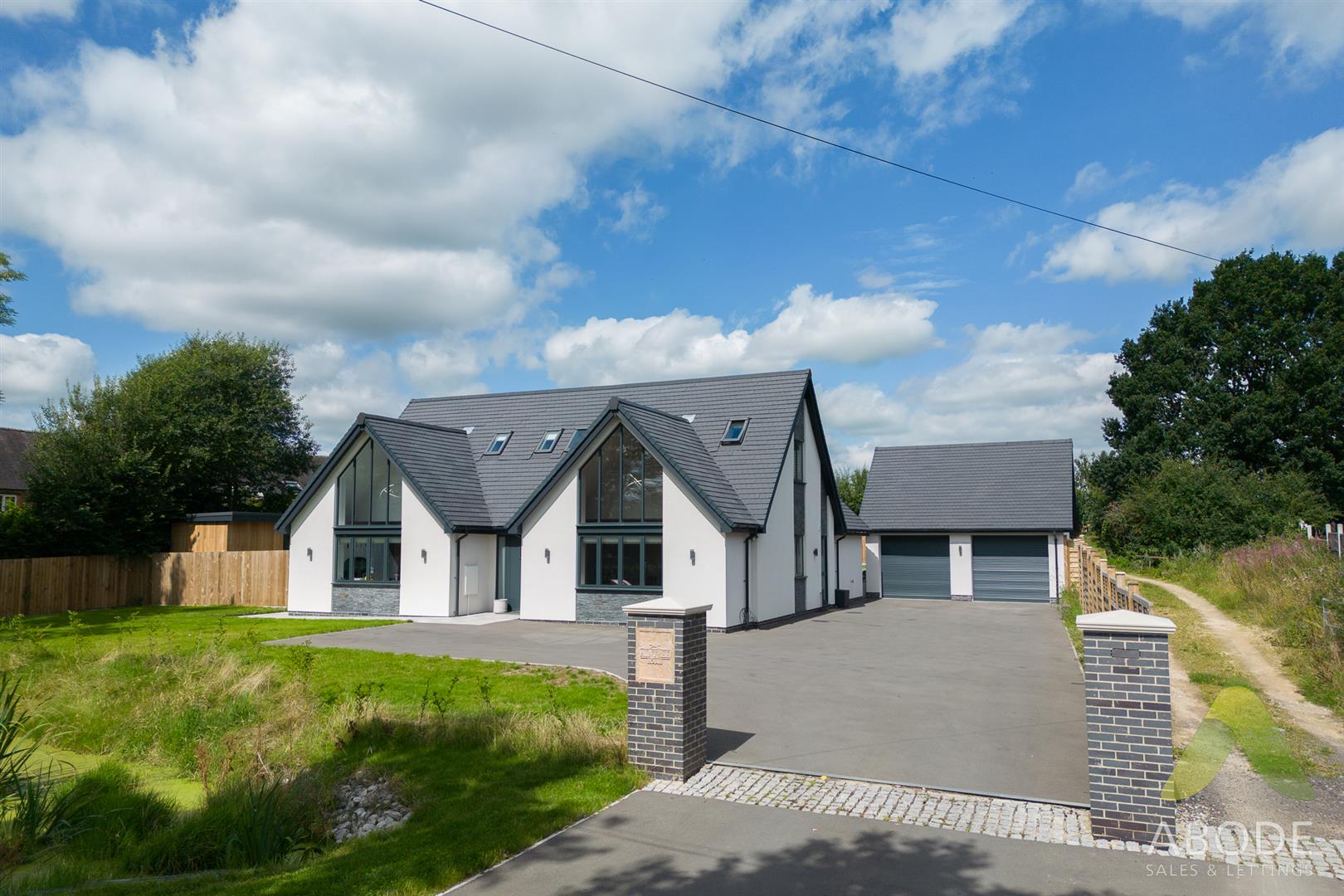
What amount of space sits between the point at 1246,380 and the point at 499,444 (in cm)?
3515

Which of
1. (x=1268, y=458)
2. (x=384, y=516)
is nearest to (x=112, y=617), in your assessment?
(x=384, y=516)

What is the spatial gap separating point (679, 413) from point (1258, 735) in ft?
61.8

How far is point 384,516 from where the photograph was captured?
25.3 m

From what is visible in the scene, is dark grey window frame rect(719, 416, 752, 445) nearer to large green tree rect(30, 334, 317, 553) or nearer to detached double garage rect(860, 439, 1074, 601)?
detached double garage rect(860, 439, 1074, 601)

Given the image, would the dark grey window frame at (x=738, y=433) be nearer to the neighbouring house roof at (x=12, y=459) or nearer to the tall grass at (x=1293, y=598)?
the tall grass at (x=1293, y=598)

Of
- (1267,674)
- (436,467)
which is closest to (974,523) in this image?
(1267,674)

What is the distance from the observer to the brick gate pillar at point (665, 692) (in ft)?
27.0

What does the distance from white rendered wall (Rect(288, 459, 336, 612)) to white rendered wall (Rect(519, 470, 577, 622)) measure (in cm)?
657

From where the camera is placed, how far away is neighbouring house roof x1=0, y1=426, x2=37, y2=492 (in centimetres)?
4328

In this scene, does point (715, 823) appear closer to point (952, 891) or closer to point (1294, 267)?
point (952, 891)

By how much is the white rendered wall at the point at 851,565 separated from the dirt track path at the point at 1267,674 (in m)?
11.3

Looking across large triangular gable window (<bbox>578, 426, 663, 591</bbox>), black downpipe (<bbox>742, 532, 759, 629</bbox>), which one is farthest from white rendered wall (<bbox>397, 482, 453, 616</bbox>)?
black downpipe (<bbox>742, 532, 759, 629</bbox>)

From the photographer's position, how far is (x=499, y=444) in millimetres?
28484

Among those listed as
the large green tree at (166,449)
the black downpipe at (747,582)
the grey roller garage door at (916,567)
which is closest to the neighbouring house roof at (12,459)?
the large green tree at (166,449)
